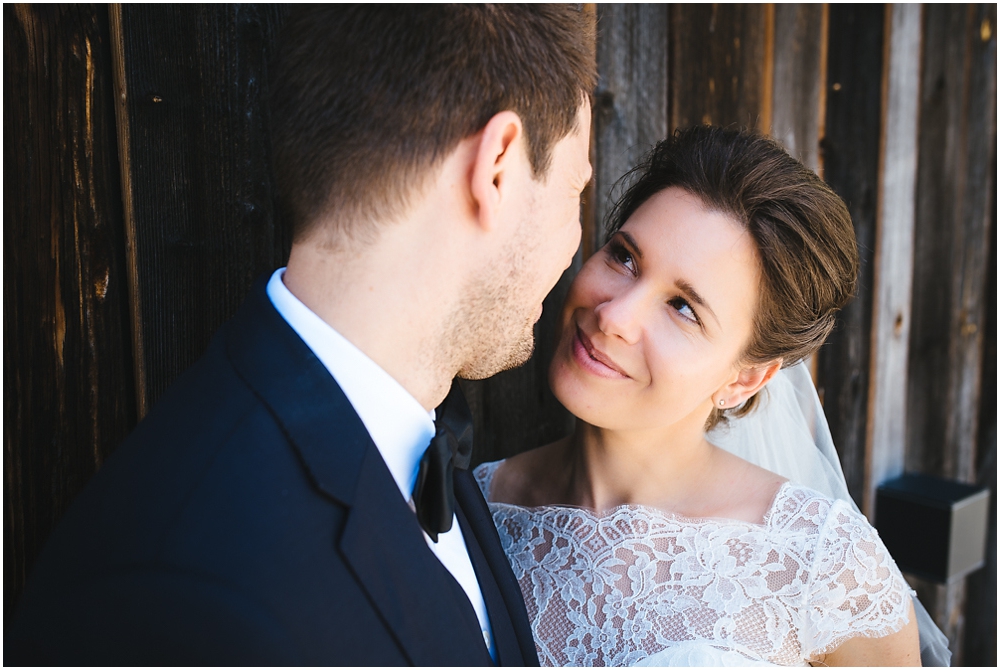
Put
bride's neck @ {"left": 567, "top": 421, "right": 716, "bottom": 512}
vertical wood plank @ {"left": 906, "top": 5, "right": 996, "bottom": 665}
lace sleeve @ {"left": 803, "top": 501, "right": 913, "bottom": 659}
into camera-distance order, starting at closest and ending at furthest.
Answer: lace sleeve @ {"left": 803, "top": 501, "right": 913, "bottom": 659} < bride's neck @ {"left": 567, "top": 421, "right": 716, "bottom": 512} < vertical wood plank @ {"left": 906, "top": 5, "right": 996, "bottom": 665}

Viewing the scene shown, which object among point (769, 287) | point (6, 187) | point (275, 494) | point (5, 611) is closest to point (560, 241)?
point (769, 287)

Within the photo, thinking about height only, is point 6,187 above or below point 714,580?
above

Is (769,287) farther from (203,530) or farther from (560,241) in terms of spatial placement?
(203,530)

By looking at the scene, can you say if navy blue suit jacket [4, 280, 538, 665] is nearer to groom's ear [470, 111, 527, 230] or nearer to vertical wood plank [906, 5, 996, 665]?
groom's ear [470, 111, 527, 230]

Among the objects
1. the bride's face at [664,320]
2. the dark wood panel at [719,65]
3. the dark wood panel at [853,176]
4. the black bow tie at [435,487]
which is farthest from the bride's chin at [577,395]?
the dark wood panel at [853,176]

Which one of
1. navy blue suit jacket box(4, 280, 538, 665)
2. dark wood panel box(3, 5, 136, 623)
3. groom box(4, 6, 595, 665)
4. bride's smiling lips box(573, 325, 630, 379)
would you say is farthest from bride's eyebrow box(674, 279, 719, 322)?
dark wood panel box(3, 5, 136, 623)

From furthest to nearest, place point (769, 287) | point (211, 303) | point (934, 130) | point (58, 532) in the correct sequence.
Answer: point (934, 130) → point (769, 287) → point (211, 303) → point (58, 532)

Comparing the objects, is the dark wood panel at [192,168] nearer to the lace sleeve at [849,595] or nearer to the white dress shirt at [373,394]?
the white dress shirt at [373,394]

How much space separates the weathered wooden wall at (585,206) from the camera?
4.40 feet

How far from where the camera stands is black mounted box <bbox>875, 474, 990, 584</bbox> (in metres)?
2.98

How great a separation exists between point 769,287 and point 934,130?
2.27m

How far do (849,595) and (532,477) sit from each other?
82 cm

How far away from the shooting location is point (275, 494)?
3.14 feet

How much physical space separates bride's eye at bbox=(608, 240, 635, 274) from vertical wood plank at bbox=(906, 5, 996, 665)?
7.37 ft
